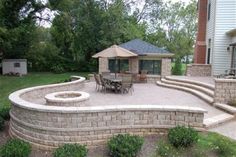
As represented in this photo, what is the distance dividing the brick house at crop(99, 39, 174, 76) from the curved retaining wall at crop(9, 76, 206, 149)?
37.1 feet

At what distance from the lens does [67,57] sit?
29.8 m

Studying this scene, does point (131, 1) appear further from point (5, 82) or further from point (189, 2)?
point (5, 82)

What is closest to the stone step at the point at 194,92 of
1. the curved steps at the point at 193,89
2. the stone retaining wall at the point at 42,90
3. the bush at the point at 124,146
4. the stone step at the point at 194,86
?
the curved steps at the point at 193,89

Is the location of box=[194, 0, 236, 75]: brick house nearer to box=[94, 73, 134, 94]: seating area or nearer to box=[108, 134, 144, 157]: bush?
box=[94, 73, 134, 94]: seating area

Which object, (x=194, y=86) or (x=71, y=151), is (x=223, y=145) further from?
(x=194, y=86)

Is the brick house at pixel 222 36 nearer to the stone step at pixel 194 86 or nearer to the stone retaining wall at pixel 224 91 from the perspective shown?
the stone step at pixel 194 86

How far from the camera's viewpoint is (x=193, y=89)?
1288 centimetres


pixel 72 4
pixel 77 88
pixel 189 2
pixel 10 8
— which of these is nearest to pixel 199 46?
pixel 77 88

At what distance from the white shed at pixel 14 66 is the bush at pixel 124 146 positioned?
865 inches

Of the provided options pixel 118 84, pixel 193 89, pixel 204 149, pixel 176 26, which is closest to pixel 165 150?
pixel 204 149

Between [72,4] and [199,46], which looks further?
[72,4]

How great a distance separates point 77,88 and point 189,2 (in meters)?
30.7

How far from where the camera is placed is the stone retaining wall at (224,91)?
9339mm

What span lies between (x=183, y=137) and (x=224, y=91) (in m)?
4.13
